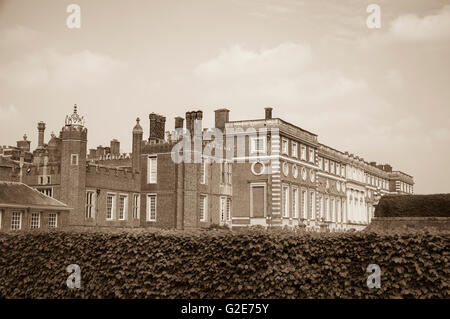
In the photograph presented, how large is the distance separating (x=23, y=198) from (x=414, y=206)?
22788 millimetres

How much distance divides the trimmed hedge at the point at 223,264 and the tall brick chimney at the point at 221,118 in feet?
114

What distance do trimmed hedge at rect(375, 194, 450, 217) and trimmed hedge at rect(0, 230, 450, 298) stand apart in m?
10.8

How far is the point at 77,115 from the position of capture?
115 ft

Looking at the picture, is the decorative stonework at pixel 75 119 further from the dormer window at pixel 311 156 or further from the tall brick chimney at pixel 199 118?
the dormer window at pixel 311 156

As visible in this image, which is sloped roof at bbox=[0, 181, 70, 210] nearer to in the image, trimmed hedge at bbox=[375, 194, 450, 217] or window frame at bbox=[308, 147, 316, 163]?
trimmed hedge at bbox=[375, 194, 450, 217]

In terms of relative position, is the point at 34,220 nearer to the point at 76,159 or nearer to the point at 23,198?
the point at 23,198

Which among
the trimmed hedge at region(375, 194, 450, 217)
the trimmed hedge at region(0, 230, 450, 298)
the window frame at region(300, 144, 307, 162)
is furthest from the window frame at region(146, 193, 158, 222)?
the trimmed hedge at region(0, 230, 450, 298)

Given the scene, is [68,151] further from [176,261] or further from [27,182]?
[176,261]

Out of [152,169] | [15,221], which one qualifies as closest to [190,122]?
[152,169]

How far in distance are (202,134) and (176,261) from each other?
2943 cm

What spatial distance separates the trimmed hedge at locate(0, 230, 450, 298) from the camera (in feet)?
39.5

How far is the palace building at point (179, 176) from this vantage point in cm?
3466

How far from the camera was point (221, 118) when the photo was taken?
49.8 m

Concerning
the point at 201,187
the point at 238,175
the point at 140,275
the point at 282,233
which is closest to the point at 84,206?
the point at 201,187
